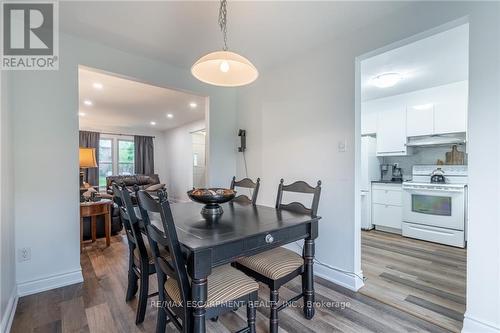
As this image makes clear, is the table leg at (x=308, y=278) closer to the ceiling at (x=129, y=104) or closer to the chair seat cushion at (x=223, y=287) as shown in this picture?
the chair seat cushion at (x=223, y=287)

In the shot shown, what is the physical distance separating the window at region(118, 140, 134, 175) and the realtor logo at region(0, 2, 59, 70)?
6.06 meters

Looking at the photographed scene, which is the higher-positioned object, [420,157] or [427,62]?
[427,62]

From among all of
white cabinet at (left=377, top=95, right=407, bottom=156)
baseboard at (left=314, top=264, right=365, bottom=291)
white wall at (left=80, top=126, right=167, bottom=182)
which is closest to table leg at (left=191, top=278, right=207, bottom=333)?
baseboard at (left=314, top=264, right=365, bottom=291)

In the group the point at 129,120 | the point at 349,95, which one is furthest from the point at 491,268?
the point at 129,120

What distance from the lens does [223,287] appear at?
1.35 metres

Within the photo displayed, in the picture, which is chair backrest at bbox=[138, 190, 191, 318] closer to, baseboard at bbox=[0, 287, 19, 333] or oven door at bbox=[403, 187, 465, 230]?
baseboard at bbox=[0, 287, 19, 333]

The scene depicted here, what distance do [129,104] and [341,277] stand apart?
16.5 feet

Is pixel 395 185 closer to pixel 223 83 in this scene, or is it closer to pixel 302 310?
pixel 302 310

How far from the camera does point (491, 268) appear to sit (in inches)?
61.6

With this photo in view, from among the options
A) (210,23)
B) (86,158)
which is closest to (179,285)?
(210,23)

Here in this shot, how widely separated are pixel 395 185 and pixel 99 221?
4903 mm

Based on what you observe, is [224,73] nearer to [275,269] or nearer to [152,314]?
[275,269]

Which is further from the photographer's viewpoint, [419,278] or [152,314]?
[419,278]

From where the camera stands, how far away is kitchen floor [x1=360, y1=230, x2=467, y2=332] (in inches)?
75.7
